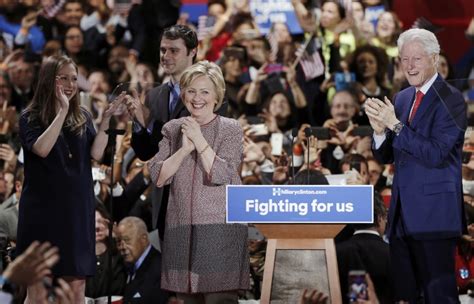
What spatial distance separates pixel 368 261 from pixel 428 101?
123 cm

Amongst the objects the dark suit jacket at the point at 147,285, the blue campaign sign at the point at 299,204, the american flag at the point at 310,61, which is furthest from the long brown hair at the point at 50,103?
the american flag at the point at 310,61

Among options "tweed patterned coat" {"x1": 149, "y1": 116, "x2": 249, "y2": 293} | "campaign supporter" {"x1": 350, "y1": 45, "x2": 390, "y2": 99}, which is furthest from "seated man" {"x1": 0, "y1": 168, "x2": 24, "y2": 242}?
"campaign supporter" {"x1": 350, "y1": 45, "x2": 390, "y2": 99}

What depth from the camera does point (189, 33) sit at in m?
5.36

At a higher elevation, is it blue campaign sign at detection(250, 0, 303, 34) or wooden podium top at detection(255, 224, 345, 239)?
blue campaign sign at detection(250, 0, 303, 34)

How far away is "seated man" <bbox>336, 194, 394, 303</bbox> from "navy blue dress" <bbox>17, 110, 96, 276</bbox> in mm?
1431

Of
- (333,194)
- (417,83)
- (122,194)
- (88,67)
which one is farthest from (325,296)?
(88,67)

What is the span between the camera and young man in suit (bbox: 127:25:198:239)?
520 cm

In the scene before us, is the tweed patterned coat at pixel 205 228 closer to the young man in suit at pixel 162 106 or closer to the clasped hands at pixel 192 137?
the clasped hands at pixel 192 137

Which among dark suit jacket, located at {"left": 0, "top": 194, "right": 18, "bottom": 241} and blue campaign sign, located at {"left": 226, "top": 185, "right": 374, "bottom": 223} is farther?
dark suit jacket, located at {"left": 0, "top": 194, "right": 18, "bottom": 241}

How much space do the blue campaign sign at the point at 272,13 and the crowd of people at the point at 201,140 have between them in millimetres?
87

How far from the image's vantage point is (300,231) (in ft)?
14.8

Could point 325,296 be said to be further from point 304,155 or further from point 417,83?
point 304,155

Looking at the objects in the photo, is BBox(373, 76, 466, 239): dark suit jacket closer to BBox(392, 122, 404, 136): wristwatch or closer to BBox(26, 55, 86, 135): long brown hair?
BBox(392, 122, 404, 136): wristwatch

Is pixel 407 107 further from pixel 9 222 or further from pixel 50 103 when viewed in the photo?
pixel 9 222
